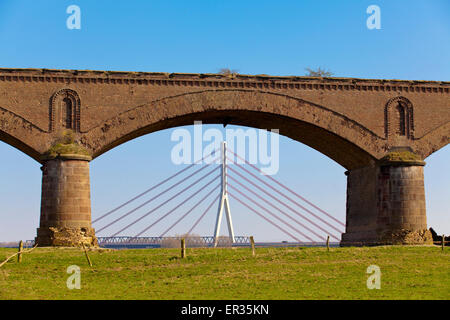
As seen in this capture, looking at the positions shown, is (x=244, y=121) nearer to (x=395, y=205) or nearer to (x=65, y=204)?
(x=395, y=205)

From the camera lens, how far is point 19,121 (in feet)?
94.3

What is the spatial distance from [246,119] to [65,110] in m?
8.49

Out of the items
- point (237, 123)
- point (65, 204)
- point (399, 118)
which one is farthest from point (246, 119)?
point (65, 204)

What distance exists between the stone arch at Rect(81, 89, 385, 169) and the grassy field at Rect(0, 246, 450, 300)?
5264mm

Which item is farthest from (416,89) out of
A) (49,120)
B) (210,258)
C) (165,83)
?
(49,120)

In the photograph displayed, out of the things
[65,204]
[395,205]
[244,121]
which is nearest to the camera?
[65,204]

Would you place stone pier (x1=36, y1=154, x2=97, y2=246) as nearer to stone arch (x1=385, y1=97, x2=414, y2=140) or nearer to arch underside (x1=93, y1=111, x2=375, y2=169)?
arch underside (x1=93, y1=111, x2=375, y2=169)

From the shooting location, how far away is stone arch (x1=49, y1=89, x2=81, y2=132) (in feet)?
95.6

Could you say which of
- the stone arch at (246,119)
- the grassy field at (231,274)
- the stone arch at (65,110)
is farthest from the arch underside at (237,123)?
the grassy field at (231,274)

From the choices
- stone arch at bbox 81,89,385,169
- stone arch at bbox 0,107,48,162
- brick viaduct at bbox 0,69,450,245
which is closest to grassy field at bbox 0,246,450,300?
brick viaduct at bbox 0,69,450,245

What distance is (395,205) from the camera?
31312 millimetres

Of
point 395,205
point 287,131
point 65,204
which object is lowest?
point 65,204

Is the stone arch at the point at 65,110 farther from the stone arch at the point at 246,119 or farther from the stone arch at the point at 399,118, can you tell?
the stone arch at the point at 399,118

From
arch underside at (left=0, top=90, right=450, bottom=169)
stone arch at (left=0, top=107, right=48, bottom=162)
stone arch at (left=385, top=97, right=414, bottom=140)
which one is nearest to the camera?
stone arch at (left=0, top=107, right=48, bottom=162)
